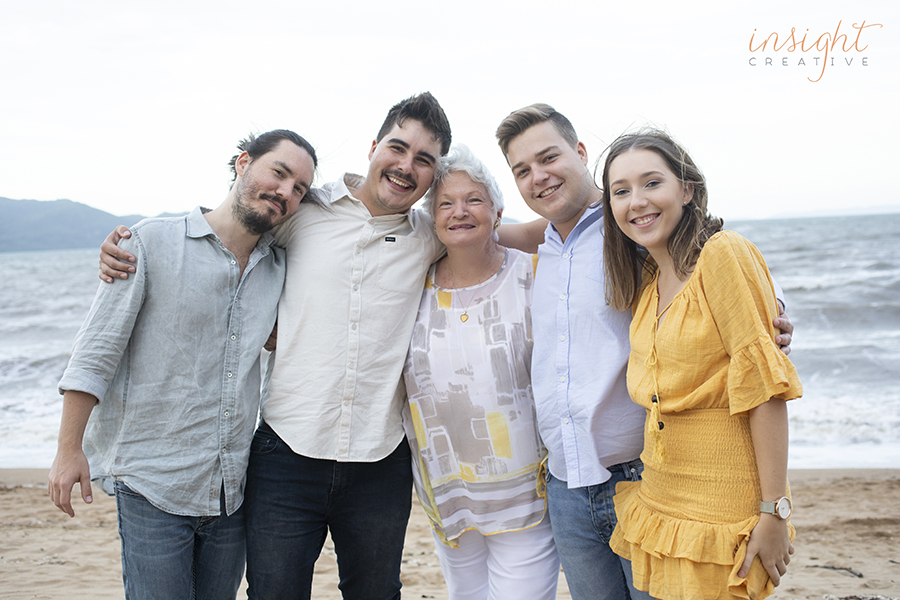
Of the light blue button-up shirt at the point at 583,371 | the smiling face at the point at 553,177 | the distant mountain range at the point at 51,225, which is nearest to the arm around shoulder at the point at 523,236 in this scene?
the smiling face at the point at 553,177

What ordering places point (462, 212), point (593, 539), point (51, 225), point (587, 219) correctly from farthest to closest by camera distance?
point (51, 225) < point (462, 212) < point (587, 219) < point (593, 539)

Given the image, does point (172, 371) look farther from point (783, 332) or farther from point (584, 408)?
point (783, 332)

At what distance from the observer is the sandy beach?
434 centimetres

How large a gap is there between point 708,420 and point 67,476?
233 centimetres

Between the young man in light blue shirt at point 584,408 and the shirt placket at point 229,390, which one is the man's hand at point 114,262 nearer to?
the shirt placket at point 229,390

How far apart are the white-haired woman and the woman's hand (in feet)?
3.30

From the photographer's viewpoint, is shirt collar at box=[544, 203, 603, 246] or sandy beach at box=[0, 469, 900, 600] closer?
shirt collar at box=[544, 203, 603, 246]

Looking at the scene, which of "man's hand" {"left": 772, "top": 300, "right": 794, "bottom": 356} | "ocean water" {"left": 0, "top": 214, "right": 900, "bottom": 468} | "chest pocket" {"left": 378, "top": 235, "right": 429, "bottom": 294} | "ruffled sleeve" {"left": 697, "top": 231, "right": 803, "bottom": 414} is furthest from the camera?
"ocean water" {"left": 0, "top": 214, "right": 900, "bottom": 468}

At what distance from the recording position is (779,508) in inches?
73.7

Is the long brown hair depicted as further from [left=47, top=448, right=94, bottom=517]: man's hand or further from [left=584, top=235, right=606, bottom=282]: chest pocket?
[left=47, top=448, right=94, bottom=517]: man's hand

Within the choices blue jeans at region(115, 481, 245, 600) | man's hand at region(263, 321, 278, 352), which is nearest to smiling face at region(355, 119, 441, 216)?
man's hand at region(263, 321, 278, 352)

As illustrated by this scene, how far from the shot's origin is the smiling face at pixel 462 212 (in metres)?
2.88

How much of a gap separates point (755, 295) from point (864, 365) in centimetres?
1057

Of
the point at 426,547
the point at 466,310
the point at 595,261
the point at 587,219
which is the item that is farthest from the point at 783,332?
the point at 426,547
